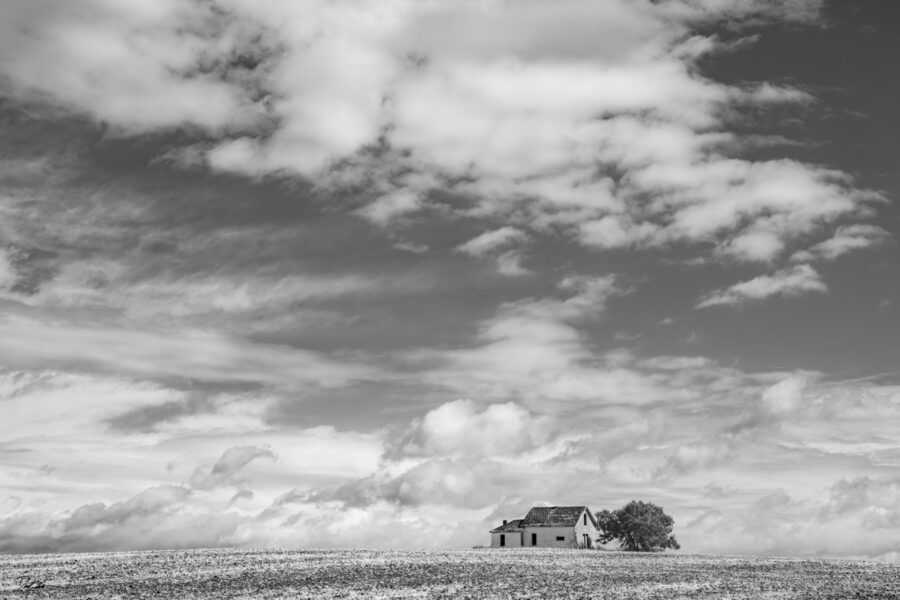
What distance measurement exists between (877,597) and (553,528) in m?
73.9

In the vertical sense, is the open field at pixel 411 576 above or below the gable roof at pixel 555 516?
below

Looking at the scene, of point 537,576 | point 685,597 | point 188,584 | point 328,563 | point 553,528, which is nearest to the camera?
point 685,597

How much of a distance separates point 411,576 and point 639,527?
209 feet

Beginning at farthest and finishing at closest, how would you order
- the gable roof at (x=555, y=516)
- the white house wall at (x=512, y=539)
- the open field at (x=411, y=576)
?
the white house wall at (x=512, y=539) < the gable roof at (x=555, y=516) < the open field at (x=411, y=576)

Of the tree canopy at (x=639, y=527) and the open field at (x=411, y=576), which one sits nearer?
the open field at (x=411, y=576)

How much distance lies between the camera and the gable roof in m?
114

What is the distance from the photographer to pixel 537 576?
2101 inches

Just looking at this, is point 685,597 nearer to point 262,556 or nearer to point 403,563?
point 403,563

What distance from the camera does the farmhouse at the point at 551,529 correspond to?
368ft

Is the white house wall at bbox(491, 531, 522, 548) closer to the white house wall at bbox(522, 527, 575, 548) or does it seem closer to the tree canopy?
the white house wall at bbox(522, 527, 575, 548)

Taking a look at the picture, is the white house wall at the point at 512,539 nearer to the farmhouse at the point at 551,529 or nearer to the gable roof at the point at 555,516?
the farmhouse at the point at 551,529

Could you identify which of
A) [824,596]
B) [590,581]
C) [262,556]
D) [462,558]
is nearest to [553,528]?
[462,558]

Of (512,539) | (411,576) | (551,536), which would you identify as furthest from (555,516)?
(411,576)

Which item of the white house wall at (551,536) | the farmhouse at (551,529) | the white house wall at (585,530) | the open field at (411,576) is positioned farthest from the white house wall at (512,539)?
the open field at (411,576)
